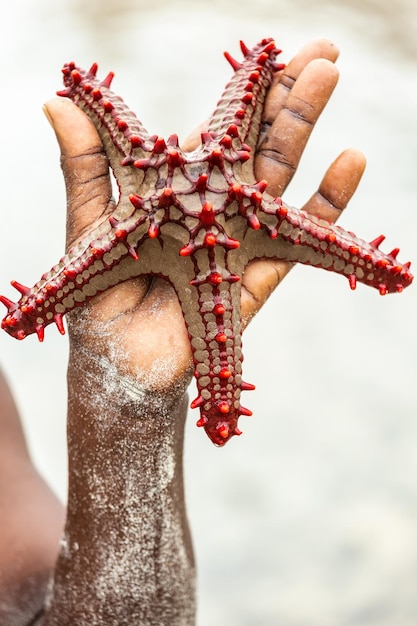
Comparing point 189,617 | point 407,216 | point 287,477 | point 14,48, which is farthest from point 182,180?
point 14,48

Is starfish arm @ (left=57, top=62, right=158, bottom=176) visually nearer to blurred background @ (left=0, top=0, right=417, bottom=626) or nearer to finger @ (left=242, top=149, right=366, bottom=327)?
finger @ (left=242, top=149, right=366, bottom=327)

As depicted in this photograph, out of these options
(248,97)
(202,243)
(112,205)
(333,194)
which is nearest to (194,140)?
(248,97)

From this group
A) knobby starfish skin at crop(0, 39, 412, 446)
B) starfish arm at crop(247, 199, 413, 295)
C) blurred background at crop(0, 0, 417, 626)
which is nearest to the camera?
knobby starfish skin at crop(0, 39, 412, 446)

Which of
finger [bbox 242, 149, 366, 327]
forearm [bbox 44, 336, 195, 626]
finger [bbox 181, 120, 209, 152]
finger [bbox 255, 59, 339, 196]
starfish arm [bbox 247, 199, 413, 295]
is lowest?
forearm [bbox 44, 336, 195, 626]

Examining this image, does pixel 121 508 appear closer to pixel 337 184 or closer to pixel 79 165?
pixel 79 165

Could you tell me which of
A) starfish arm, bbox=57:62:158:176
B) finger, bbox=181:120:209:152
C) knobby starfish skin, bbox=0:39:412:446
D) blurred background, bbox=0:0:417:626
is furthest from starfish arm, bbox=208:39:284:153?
blurred background, bbox=0:0:417:626

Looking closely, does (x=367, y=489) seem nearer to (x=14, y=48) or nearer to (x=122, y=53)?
(x=122, y=53)
